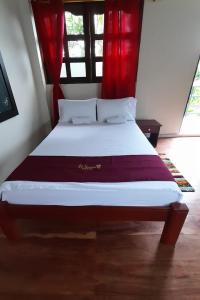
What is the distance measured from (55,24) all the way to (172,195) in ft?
9.21

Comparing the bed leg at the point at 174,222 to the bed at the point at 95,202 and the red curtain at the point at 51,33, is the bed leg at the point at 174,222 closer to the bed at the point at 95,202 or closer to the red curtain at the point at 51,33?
the bed at the point at 95,202

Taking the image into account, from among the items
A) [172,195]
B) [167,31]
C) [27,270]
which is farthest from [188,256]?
[167,31]

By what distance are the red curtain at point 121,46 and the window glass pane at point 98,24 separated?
165 millimetres

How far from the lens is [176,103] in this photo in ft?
9.76

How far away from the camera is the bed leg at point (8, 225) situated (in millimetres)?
1221

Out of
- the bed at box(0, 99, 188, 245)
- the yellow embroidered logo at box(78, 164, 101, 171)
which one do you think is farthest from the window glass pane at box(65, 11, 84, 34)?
the bed at box(0, 99, 188, 245)

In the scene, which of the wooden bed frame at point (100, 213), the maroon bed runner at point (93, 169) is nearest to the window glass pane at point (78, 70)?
the maroon bed runner at point (93, 169)

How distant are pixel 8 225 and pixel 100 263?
0.81 meters

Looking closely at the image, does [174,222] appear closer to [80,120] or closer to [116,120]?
[116,120]

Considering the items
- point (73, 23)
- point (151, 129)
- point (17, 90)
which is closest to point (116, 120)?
point (151, 129)

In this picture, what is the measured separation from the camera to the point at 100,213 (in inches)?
49.5

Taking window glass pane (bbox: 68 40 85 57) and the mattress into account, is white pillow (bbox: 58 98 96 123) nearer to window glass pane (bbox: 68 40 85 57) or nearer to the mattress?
window glass pane (bbox: 68 40 85 57)

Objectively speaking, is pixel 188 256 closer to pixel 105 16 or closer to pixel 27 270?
pixel 27 270

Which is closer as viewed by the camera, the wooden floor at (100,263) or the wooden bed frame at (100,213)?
the wooden floor at (100,263)
